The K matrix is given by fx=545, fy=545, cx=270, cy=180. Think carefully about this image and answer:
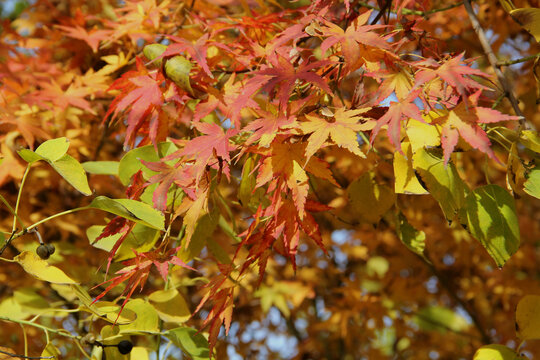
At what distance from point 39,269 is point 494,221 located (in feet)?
2.19

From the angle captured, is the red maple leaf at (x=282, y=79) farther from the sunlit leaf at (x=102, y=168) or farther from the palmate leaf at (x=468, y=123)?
the sunlit leaf at (x=102, y=168)

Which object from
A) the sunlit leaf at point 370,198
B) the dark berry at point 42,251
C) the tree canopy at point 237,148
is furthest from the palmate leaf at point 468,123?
the dark berry at point 42,251

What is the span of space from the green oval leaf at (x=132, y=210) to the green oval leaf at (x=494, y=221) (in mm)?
457

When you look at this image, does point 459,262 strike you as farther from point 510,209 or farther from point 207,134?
point 207,134

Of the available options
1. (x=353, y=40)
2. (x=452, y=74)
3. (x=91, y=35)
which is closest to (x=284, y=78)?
(x=353, y=40)

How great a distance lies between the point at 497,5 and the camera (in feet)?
5.29

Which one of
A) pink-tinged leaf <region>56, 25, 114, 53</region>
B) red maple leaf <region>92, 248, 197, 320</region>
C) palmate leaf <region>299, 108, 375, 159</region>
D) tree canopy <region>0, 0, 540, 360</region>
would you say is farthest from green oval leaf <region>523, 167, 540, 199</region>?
pink-tinged leaf <region>56, 25, 114, 53</region>

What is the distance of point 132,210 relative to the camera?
2.54 ft

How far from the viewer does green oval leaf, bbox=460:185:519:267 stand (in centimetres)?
80

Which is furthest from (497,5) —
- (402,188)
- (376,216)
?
(402,188)

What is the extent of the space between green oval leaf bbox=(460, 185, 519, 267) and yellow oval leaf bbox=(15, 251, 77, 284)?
0.59 meters

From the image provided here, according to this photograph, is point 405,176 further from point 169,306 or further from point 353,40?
point 169,306

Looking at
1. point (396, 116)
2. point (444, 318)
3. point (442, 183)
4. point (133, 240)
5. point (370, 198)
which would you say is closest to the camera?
point (396, 116)

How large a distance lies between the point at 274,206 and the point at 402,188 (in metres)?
0.20
